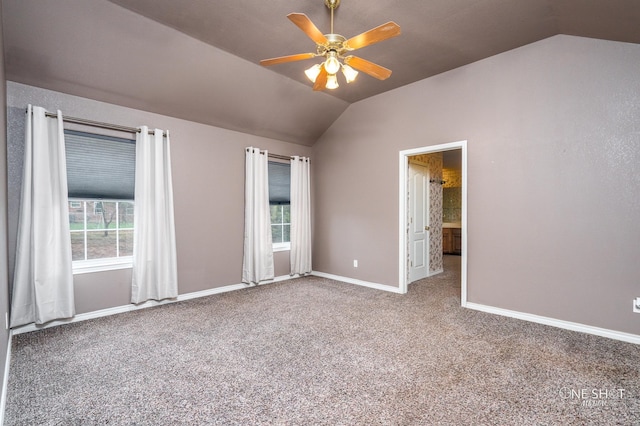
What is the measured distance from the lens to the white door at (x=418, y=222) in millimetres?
5266

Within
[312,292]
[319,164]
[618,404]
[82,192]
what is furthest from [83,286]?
[618,404]

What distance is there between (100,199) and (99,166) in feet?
1.29

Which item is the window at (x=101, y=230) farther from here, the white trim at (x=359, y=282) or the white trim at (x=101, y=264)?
the white trim at (x=359, y=282)

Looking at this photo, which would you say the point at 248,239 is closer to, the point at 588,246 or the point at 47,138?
the point at 47,138

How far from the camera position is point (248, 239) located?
491cm

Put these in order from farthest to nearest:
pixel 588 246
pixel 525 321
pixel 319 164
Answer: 1. pixel 319 164
2. pixel 525 321
3. pixel 588 246

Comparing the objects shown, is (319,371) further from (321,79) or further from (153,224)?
(153,224)

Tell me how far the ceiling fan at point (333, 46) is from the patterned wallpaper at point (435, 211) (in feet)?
11.2

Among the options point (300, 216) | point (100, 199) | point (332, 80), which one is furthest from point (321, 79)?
point (300, 216)

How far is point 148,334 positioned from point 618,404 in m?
3.82

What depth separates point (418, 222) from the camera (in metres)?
5.49

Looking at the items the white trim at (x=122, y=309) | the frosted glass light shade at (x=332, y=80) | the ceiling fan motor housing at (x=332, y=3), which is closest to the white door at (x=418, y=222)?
the white trim at (x=122, y=309)

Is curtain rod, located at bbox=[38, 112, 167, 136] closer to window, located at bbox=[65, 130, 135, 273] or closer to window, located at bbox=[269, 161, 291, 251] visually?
window, located at bbox=[65, 130, 135, 273]

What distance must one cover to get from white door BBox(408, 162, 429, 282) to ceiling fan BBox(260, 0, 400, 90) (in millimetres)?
2786
